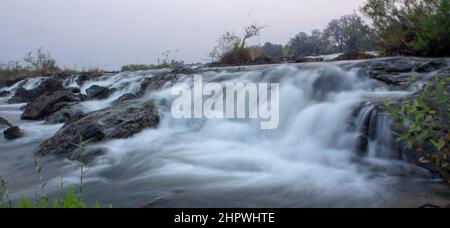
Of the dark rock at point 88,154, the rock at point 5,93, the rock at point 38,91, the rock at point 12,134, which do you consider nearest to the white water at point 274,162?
the dark rock at point 88,154

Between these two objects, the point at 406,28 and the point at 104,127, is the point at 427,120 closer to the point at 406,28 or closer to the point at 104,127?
the point at 104,127

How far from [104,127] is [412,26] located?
798cm

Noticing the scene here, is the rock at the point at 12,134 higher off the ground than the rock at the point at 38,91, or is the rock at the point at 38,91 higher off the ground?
the rock at the point at 38,91

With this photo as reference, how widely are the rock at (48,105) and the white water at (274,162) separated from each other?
2.92 meters

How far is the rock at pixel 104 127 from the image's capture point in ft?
20.1

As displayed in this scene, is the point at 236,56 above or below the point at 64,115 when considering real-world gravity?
above

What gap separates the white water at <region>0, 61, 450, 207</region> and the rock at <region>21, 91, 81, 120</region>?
2.92m

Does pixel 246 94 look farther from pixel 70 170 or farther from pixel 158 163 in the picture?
pixel 70 170

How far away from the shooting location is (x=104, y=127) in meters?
6.47

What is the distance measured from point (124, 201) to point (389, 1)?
9642 mm

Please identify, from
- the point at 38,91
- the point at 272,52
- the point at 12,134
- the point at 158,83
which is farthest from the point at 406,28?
the point at 272,52

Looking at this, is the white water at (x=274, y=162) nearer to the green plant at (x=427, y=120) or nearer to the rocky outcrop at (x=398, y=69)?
the rocky outcrop at (x=398, y=69)

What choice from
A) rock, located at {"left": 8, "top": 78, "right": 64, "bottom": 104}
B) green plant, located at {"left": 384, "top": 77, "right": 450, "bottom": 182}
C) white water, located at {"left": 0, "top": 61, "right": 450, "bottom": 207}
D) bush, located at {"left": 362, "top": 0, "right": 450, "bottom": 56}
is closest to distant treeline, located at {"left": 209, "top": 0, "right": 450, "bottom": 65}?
bush, located at {"left": 362, "top": 0, "right": 450, "bottom": 56}
